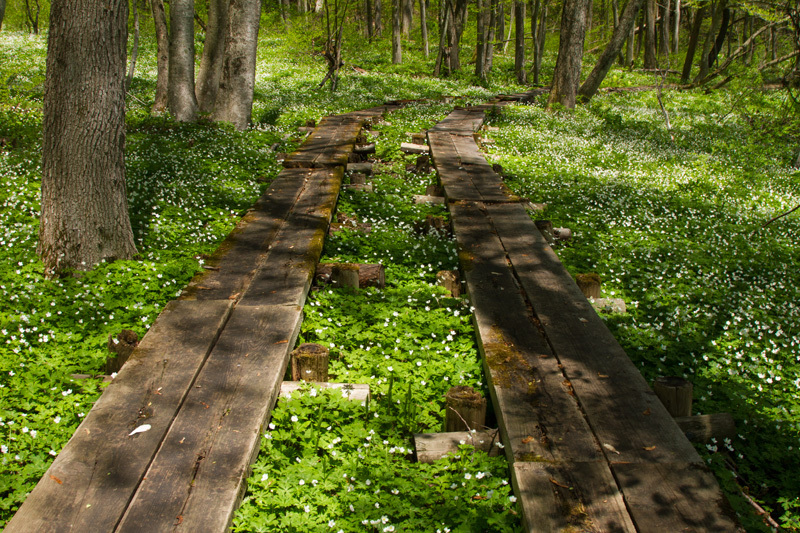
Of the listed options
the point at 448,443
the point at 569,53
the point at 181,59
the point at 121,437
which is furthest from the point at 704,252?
the point at 569,53

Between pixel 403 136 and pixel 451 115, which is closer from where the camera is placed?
pixel 403 136

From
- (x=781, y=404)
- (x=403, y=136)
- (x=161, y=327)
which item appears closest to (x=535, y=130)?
(x=403, y=136)

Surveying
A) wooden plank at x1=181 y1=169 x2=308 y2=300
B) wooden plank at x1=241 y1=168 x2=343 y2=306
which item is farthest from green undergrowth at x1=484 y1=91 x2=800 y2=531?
wooden plank at x1=181 y1=169 x2=308 y2=300

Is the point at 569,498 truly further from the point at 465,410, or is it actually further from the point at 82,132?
the point at 82,132

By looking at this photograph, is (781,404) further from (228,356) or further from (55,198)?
(55,198)

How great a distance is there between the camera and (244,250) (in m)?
5.75

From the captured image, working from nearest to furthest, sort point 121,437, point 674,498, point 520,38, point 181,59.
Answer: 1. point 674,498
2. point 121,437
3. point 181,59
4. point 520,38

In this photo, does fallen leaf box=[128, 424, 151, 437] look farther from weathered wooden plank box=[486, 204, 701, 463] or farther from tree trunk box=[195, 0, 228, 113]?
tree trunk box=[195, 0, 228, 113]

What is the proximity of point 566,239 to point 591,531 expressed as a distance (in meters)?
5.79

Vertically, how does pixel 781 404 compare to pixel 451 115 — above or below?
below

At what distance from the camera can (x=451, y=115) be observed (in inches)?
624

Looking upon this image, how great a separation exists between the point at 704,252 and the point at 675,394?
481cm

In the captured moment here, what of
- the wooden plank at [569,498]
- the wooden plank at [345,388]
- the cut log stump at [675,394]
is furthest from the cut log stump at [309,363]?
the cut log stump at [675,394]

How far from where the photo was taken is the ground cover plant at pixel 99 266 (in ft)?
12.4
